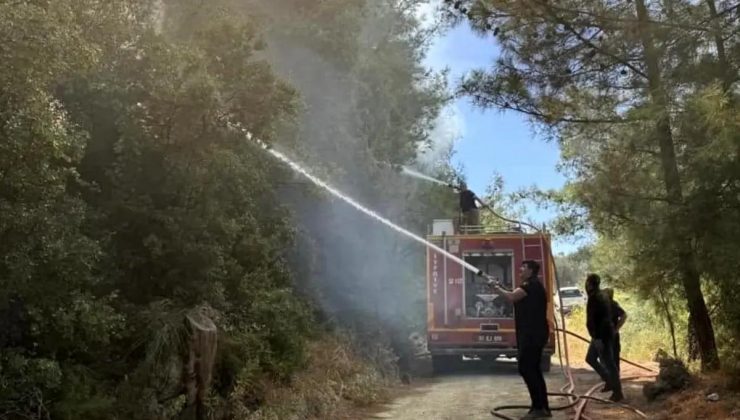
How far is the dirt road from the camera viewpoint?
8406 mm

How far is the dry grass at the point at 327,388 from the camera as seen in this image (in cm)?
788

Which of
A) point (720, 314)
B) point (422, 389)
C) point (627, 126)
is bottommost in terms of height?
point (422, 389)

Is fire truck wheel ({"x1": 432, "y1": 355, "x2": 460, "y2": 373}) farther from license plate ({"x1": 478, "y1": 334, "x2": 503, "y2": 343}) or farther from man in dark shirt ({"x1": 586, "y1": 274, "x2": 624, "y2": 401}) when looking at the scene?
man in dark shirt ({"x1": 586, "y1": 274, "x2": 624, "y2": 401})

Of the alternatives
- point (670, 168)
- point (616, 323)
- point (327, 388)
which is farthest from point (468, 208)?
point (670, 168)

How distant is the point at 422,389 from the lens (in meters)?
12.2

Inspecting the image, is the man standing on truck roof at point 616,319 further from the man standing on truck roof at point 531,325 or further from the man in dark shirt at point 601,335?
the man standing on truck roof at point 531,325

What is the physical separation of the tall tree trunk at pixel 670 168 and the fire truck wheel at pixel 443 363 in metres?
6.54

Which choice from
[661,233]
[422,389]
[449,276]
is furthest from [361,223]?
[661,233]

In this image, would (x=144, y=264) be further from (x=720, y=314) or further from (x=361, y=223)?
(x=361, y=223)

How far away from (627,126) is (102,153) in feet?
20.3

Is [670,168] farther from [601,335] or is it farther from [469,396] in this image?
[469,396]

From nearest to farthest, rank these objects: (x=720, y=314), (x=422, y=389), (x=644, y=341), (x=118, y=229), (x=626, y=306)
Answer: (x=118, y=229) < (x=720, y=314) < (x=422, y=389) < (x=644, y=341) < (x=626, y=306)

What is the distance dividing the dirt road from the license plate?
0.68 meters

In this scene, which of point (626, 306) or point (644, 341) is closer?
point (644, 341)
